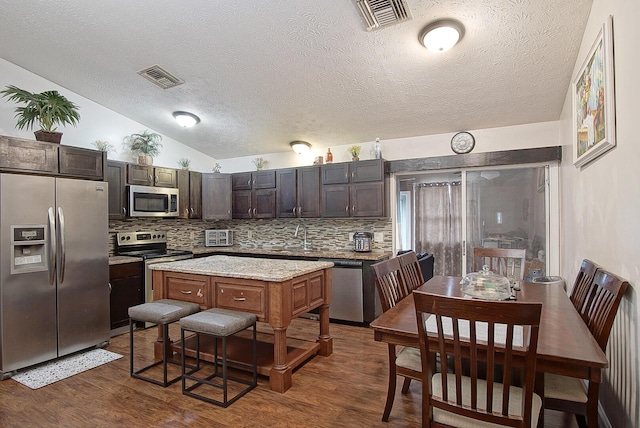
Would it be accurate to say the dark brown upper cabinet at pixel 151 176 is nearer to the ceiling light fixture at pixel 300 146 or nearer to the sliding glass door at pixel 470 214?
the ceiling light fixture at pixel 300 146

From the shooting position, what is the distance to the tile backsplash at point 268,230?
4676 millimetres

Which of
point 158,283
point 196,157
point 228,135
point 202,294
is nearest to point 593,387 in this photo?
point 202,294

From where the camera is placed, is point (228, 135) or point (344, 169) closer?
point (344, 169)

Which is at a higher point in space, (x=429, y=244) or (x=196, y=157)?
(x=196, y=157)

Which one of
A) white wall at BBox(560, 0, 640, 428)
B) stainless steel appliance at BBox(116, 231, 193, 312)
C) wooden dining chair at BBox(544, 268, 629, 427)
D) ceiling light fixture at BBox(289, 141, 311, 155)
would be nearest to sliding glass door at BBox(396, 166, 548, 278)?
ceiling light fixture at BBox(289, 141, 311, 155)

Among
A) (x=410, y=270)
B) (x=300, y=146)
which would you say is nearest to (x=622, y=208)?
(x=410, y=270)

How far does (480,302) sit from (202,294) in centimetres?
232

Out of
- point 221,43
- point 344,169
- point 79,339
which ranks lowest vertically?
point 79,339

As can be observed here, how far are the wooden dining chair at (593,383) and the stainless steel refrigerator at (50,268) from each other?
385 centimetres

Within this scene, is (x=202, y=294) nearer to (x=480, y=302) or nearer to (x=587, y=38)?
(x=480, y=302)

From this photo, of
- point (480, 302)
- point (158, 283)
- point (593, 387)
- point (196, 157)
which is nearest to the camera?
point (480, 302)

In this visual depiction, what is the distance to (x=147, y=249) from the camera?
479cm

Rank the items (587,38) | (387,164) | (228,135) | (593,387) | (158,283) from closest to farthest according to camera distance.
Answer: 1. (593,387)
2. (587,38)
3. (158,283)
4. (387,164)
5. (228,135)

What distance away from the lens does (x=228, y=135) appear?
497 cm
